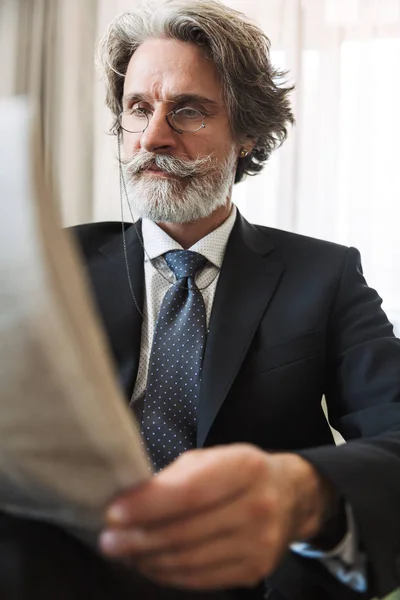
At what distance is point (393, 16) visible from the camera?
2.04 m

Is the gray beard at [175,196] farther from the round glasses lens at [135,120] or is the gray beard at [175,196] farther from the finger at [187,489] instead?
the finger at [187,489]

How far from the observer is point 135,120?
1232 mm

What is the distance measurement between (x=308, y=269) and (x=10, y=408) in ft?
2.73

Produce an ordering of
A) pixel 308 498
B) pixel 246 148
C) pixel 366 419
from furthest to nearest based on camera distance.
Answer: pixel 246 148 → pixel 366 419 → pixel 308 498

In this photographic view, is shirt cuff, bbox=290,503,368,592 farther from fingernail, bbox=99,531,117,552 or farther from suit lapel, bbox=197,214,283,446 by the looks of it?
suit lapel, bbox=197,214,283,446

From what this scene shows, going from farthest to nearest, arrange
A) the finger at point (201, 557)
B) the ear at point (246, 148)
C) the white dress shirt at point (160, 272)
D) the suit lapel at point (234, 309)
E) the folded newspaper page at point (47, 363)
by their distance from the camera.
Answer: the ear at point (246, 148)
the white dress shirt at point (160, 272)
the suit lapel at point (234, 309)
the finger at point (201, 557)
the folded newspaper page at point (47, 363)

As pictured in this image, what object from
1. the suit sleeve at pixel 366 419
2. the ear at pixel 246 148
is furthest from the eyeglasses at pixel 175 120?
the suit sleeve at pixel 366 419

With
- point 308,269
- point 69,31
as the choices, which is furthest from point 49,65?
point 308,269

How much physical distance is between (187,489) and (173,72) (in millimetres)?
945

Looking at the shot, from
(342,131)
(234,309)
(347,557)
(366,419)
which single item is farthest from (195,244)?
(342,131)

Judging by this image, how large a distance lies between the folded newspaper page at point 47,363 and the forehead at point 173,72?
865 mm

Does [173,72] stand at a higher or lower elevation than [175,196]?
higher

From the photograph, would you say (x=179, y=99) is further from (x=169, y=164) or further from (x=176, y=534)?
(x=176, y=534)

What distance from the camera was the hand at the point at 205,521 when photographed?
401 mm
